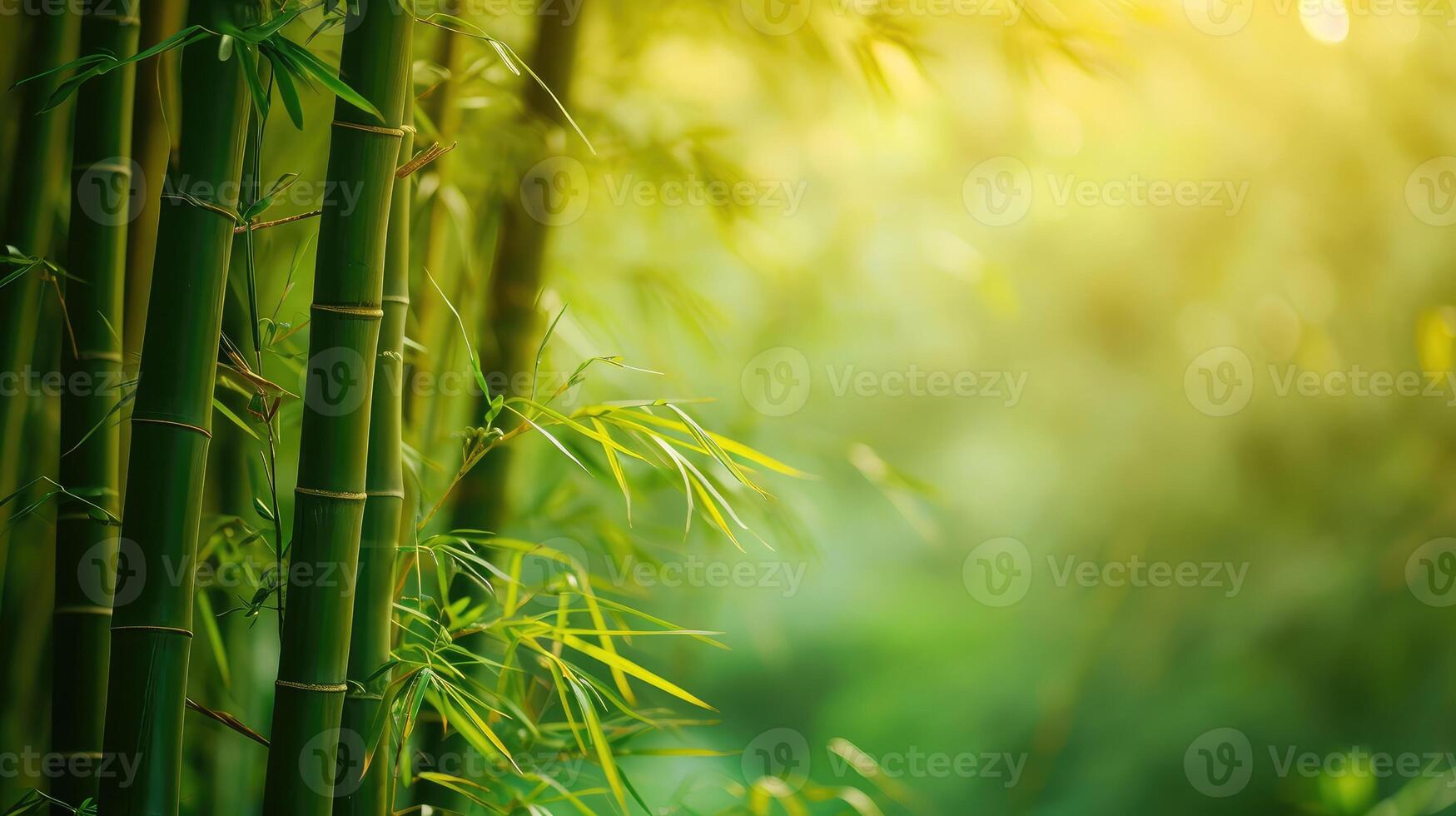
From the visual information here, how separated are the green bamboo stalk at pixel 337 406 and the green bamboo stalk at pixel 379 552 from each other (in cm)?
4

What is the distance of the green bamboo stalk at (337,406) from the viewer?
0.56m

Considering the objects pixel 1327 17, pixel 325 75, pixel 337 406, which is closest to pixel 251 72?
pixel 325 75

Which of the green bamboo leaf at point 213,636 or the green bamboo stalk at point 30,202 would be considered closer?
the green bamboo stalk at point 30,202

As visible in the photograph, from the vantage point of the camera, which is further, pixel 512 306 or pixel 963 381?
pixel 963 381

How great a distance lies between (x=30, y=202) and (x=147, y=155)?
88 millimetres

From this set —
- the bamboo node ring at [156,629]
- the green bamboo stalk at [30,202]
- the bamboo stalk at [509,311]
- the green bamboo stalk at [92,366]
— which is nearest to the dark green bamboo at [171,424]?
the bamboo node ring at [156,629]

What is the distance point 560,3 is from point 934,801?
4.57 ft

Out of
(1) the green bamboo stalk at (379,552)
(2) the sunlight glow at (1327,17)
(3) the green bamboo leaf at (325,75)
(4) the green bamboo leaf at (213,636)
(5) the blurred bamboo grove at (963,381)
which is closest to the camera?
(3) the green bamboo leaf at (325,75)

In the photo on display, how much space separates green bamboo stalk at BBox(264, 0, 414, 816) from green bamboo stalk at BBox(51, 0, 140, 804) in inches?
7.9

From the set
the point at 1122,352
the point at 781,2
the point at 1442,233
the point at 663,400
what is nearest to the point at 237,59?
the point at 663,400

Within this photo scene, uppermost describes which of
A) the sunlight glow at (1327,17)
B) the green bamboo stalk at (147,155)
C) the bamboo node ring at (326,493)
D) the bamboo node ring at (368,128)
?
the sunlight glow at (1327,17)

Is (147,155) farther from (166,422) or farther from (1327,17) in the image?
(1327,17)

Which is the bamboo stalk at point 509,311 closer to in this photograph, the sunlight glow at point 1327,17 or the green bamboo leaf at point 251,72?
the green bamboo leaf at point 251,72

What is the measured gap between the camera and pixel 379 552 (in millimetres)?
620
